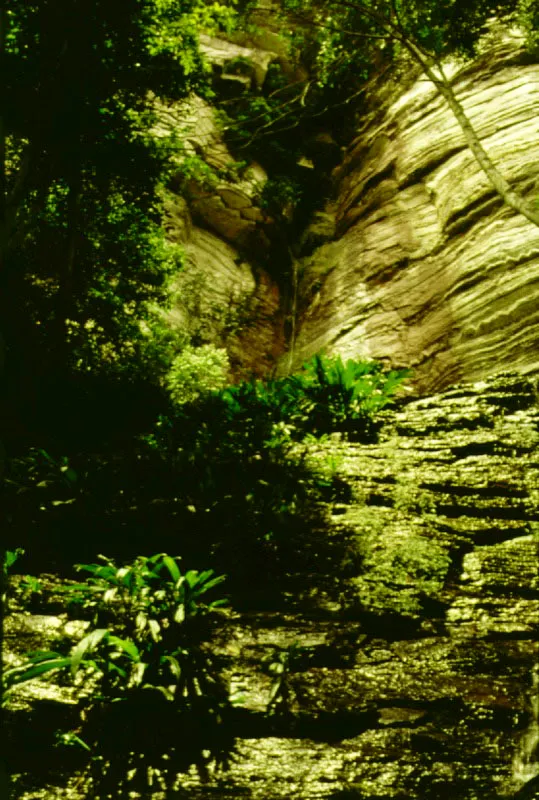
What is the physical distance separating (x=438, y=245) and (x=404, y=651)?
13.1 metres

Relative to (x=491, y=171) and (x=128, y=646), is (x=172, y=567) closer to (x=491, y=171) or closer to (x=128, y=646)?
(x=128, y=646)

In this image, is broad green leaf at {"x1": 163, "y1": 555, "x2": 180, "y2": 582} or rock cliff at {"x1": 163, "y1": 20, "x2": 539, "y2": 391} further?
rock cliff at {"x1": 163, "y1": 20, "x2": 539, "y2": 391}

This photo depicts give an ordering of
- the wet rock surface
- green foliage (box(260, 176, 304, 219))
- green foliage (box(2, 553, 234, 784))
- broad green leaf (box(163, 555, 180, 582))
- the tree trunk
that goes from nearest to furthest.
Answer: the wet rock surface
green foliage (box(2, 553, 234, 784))
broad green leaf (box(163, 555, 180, 582))
the tree trunk
green foliage (box(260, 176, 304, 219))

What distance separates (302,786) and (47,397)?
6658 mm

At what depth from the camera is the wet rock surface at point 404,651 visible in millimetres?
3238

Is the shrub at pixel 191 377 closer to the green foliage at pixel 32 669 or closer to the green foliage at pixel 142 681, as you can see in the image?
the green foliage at pixel 142 681

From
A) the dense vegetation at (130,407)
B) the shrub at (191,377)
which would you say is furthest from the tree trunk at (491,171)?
the shrub at (191,377)

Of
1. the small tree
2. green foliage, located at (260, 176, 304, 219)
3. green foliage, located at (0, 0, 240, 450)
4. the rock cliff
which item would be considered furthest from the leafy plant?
green foliage, located at (260, 176, 304, 219)

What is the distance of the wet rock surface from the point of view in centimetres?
324

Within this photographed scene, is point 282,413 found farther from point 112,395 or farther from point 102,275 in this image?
point 102,275

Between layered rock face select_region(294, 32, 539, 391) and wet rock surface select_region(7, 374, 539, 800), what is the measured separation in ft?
22.4

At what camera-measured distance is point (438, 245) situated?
50.2 ft

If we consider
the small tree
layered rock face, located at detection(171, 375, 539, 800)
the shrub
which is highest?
the small tree

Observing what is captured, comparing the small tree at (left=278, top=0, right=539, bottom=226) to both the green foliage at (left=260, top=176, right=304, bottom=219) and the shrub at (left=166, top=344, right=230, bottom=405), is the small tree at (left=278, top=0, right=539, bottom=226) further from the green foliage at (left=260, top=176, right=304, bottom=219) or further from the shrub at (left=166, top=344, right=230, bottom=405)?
the green foliage at (left=260, top=176, right=304, bottom=219)
